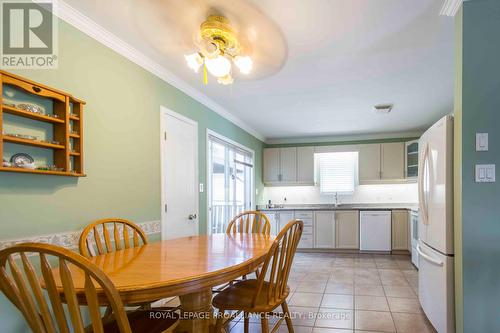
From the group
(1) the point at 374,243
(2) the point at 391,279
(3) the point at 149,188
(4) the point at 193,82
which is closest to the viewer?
(3) the point at 149,188

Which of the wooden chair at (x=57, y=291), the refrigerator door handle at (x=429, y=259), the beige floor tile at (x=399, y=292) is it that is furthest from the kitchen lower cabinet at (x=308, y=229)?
the wooden chair at (x=57, y=291)

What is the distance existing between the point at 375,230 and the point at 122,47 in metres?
5.13

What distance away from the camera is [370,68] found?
2.95 m

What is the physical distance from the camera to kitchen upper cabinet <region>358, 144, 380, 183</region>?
612 centimetres

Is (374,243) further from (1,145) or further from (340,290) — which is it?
(1,145)

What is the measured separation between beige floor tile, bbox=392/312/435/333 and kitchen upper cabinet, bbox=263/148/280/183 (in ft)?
13.5

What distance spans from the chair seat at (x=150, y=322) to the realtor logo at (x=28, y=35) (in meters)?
1.53

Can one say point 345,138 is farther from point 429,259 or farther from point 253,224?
point 429,259

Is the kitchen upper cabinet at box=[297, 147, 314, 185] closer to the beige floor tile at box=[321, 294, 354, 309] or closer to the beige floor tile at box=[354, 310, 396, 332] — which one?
the beige floor tile at box=[321, 294, 354, 309]

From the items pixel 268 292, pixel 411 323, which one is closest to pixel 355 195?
pixel 411 323

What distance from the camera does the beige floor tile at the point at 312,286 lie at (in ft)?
11.6

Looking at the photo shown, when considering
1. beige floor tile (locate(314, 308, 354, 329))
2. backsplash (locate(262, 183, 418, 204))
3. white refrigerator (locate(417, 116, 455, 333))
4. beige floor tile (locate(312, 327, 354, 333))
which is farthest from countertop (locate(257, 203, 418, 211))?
beige floor tile (locate(312, 327, 354, 333))

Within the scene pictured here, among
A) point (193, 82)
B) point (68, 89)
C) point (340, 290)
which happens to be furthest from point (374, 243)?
point (68, 89)

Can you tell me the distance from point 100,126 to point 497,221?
275cm
